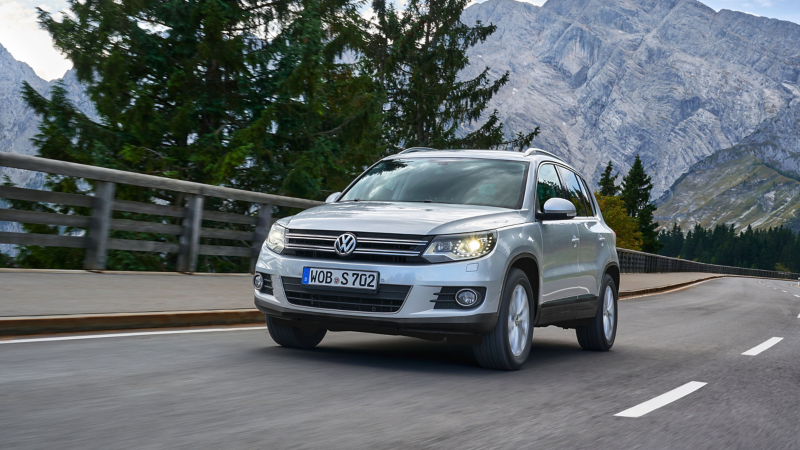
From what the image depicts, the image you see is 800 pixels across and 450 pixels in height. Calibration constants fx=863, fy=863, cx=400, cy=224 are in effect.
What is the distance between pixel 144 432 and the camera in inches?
156

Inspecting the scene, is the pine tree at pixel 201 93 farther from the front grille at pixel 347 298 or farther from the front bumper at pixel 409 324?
the front bumper at pixel 409 324

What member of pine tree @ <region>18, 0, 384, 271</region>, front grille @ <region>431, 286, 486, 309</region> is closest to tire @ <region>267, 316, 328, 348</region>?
front grille @ <region>431, 286, 486, 309</region>

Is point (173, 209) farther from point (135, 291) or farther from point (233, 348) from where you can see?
point (233, 348)

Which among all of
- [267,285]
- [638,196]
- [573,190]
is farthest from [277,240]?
[638,196]

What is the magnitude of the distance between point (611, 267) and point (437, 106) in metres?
29.5

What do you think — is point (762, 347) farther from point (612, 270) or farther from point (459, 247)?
point (459, 247)

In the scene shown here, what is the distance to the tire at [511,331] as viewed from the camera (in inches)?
257

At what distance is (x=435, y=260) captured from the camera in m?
6.21

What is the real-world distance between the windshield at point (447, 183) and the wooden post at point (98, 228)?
415 cm

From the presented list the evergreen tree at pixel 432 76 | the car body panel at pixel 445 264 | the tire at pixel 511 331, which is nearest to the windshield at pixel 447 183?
the car body panel at pixel 445 264

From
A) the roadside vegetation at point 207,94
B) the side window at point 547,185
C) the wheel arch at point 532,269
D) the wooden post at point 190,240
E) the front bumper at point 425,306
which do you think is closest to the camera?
the front bumper at point 425,306

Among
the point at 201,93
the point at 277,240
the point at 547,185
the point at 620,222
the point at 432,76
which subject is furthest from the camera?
the point at 620,222

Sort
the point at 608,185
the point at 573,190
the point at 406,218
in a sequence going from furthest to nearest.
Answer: the point at 608,185 < the point at 573,190 < the point at 406,218

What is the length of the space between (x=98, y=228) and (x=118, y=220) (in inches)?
18.7
